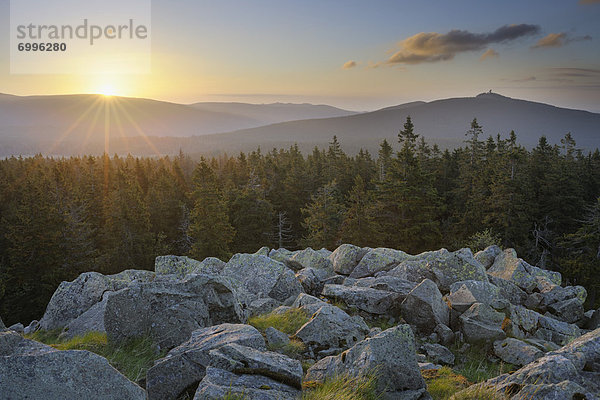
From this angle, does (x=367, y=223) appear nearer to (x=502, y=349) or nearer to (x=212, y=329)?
(x=502, y=349)

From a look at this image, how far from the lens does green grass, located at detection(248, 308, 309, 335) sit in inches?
397

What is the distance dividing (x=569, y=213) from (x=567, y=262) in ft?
78.7

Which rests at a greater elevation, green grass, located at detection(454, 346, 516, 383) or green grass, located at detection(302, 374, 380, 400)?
green grass, located at detection(302, 374, 380, 400)

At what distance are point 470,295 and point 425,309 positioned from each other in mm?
2283

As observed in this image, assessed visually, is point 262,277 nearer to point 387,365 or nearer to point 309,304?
point 309,304

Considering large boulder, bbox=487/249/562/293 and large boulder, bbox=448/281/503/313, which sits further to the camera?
large boulder, bbox=487/249/562/293

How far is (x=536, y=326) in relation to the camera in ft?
43.2

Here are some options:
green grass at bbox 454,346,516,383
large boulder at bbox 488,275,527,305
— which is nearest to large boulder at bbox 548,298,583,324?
large boulder at bbox 488,275,527,305

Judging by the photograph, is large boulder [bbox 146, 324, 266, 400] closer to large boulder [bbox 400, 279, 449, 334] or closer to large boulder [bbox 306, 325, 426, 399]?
large boulder [bbox 306, 325, 426, 399]

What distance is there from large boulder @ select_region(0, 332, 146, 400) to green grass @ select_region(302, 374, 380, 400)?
2.41 metres

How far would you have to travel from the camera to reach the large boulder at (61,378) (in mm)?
3781

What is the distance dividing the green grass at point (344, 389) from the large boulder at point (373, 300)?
6.74 meters

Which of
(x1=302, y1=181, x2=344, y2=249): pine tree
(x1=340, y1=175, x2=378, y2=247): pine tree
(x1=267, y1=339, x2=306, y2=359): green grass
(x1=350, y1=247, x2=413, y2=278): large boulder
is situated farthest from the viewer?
(x1=302, y1=181, x2=344, y2=249): pine tree

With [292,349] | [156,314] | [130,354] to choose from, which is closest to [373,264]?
[292,349]
